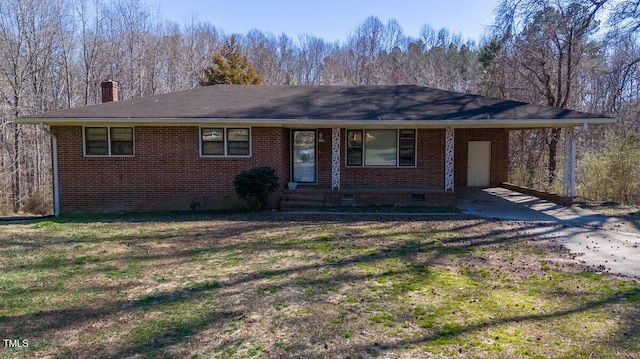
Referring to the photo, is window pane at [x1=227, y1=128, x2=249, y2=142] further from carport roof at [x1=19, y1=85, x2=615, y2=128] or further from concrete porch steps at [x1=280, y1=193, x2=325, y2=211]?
concrete porch steps at [x1=280, y1=193, x2=325, y2=211]

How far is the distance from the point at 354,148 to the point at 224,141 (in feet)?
14.4

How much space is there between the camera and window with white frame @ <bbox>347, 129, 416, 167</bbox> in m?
13.9

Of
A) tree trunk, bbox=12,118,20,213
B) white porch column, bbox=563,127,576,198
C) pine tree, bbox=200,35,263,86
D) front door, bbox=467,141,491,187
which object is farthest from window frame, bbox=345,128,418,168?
tree trunk, bbox=12,118,20,213

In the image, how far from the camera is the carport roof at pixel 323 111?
11414 mm

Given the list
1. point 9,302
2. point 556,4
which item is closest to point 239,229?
point 9,302

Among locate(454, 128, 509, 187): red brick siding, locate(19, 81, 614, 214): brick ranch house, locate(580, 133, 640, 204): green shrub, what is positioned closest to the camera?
locate(19, 81, 614, 214): brick ranch house

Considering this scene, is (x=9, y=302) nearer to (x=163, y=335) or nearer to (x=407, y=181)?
(x=163, y=335)

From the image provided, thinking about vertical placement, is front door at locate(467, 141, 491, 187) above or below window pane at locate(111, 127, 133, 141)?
below

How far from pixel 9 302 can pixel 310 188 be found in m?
9.03

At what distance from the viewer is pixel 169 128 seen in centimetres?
1205

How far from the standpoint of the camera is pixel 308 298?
4824mm

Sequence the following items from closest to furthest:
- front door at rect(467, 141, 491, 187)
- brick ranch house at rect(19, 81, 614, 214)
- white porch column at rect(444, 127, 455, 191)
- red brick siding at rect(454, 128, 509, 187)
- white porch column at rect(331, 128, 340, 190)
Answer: brick ranch house at rect(19, 81, 614, 214)
white porch column at rect(444, 127, 455, 191)
white porch column at rect(331, 128, 340, 190)
red brick siding at rect(454, 128, 509, 187)
front door at rect(467, 141, 491, 187)

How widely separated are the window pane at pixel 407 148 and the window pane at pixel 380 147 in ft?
0.67

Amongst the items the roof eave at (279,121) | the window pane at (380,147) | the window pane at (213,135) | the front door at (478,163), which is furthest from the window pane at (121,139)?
the front door at (478,163)
